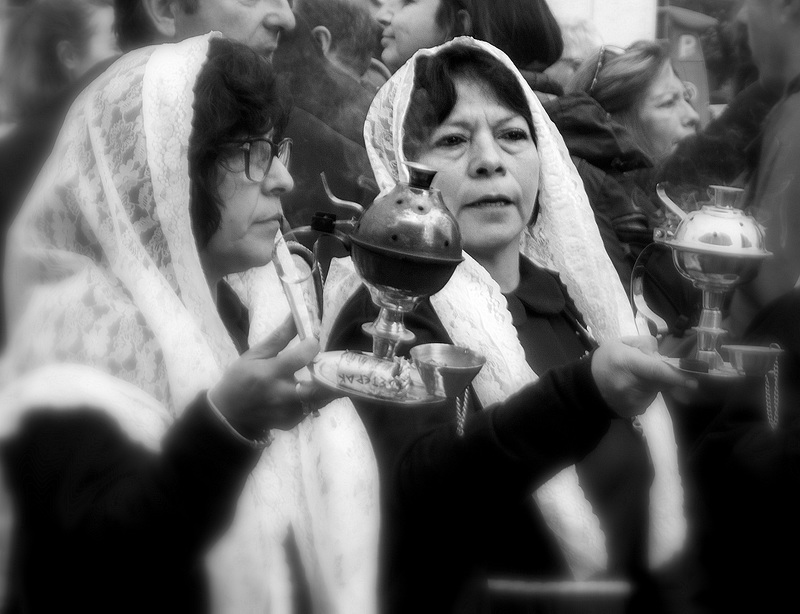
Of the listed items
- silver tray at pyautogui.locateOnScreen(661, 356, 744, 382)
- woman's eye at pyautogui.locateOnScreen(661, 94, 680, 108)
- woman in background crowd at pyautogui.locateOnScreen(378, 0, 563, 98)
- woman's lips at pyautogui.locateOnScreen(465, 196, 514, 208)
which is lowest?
woman's eye at pyautogui.locateOnScreen(661, 94, 680, 108)

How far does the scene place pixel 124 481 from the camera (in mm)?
1613

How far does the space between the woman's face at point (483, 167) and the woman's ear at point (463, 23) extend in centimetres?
96

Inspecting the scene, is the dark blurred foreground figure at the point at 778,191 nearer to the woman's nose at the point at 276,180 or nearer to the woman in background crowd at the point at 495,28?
the woman in background crowd at the point at 495,28

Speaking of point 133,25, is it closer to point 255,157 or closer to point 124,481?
point 255,157

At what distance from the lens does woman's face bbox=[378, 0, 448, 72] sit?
10.9ft

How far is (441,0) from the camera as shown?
3258 mm

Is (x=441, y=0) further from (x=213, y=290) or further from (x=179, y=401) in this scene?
(x=179, y=401)

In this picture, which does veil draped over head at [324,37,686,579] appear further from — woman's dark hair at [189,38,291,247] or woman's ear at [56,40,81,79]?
woman's ear at [56,40,81,79]

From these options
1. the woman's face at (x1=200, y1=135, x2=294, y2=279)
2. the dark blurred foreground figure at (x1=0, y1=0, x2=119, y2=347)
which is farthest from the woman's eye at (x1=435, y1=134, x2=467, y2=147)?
the dark blurred foreground figure at (x1=0, y1=0, x2=119, y2=347)

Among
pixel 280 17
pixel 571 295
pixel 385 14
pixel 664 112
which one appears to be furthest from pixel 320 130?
pixel 664 112

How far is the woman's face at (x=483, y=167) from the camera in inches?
88.0

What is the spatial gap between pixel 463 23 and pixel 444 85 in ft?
3.41

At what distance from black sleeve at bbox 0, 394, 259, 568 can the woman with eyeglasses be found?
4.98 ft

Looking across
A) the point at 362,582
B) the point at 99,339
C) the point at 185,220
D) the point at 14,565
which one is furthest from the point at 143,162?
the point at 362,582
